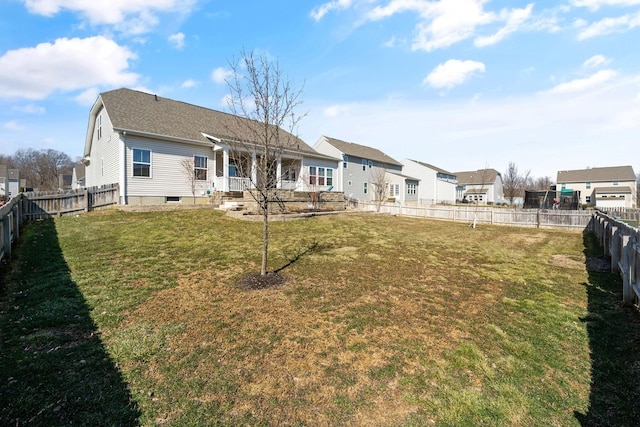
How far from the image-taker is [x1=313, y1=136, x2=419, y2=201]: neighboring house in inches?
1214

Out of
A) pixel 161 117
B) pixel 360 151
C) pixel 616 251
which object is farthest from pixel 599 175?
pixel 161 117

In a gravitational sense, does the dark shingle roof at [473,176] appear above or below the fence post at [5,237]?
above

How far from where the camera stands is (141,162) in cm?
1539

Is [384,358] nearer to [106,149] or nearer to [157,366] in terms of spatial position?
[157,366]

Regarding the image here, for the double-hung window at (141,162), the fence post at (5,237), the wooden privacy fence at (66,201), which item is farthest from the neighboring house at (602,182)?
the fence post at (5,237)

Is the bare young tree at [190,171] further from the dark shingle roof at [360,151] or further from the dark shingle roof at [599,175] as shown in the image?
the dark shingle roof at [599,175]

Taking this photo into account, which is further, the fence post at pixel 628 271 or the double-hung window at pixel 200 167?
the double-hung window at pixel 200 167

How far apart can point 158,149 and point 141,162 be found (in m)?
1.13

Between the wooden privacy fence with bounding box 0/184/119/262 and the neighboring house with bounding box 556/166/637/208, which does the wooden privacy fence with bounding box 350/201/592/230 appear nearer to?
the wooden privacy fence with bounding box 0/184/119/262

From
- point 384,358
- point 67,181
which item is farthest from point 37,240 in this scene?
point 67,181

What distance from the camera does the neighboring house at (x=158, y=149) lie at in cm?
1508

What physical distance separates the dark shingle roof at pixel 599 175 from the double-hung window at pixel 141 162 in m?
72.6

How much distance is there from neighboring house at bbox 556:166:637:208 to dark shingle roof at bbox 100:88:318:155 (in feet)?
188

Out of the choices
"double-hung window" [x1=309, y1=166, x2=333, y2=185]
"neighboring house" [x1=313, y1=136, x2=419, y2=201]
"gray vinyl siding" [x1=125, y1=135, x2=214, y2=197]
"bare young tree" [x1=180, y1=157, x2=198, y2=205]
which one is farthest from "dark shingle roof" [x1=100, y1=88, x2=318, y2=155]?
"neighboring house" [x1=313, y1=136, x2=419, y2=201]
